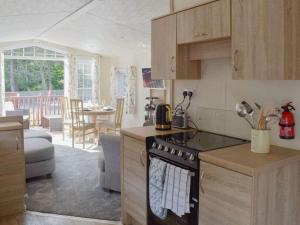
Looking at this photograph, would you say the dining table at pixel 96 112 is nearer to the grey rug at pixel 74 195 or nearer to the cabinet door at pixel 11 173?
the grey rug at pixel 74 195

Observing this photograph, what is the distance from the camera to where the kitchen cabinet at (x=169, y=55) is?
8.80 feet

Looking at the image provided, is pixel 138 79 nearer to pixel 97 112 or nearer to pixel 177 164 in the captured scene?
pixel 97 112

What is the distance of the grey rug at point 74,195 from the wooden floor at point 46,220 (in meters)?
0.09

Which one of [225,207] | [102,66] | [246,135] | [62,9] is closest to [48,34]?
[102,66]

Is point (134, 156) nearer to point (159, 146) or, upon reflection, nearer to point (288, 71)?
point (159, 146)

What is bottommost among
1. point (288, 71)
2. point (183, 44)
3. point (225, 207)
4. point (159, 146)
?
point (225, 207)

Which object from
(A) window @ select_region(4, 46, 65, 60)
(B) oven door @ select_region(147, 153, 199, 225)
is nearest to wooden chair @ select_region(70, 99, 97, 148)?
(A) window @ select_region(4, 46, 65, 60)

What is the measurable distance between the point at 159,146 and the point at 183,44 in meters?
0.95

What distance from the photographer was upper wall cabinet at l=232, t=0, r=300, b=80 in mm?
1810

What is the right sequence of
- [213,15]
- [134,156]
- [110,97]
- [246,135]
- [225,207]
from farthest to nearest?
[110,97] → [134,156] → [246,135] → [213,15] → [225,207]

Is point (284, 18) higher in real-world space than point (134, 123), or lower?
higher

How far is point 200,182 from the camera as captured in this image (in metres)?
1.98

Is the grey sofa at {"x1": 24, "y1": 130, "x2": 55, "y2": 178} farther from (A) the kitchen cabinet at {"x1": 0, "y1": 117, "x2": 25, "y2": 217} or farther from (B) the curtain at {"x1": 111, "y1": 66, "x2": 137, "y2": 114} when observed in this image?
(B) the curtain at {"x1": 111, "y1": 66, "x2": 137, "y2": 114}

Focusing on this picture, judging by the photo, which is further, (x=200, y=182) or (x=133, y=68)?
(x=133, y=68)
